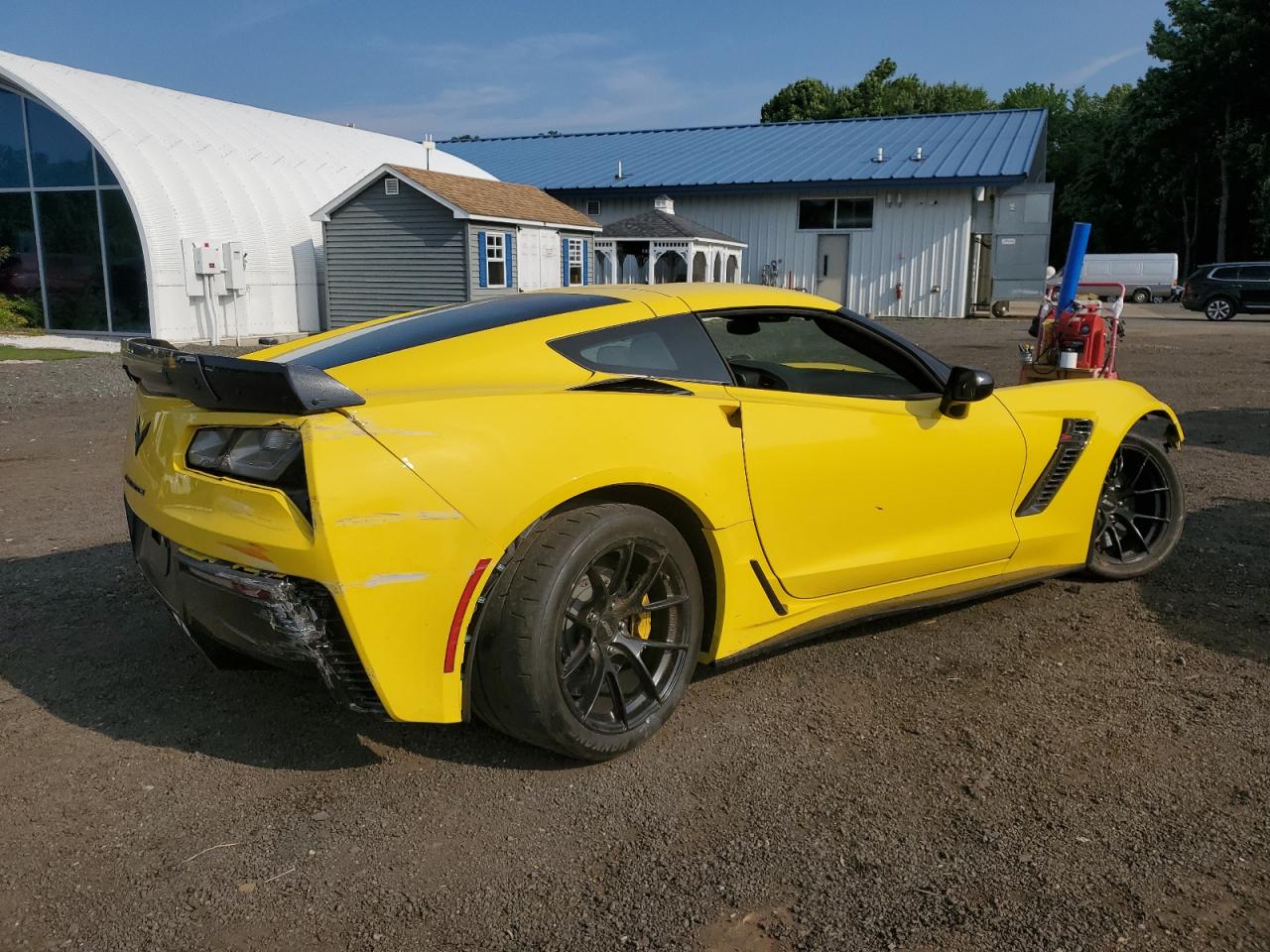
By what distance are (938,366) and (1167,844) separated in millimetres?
1960

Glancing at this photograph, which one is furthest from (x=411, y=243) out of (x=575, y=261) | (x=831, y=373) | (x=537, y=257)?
(x=831, y=373)

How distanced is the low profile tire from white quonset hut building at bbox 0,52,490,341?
783 inches

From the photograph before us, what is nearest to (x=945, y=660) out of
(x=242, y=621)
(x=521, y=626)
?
(x=521, y=626)

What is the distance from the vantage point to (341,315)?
24.8 metres

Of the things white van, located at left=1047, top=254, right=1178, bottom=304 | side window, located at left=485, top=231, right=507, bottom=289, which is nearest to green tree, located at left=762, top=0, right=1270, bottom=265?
white van, located at left=1047, top=254, right=1178, bottom=304

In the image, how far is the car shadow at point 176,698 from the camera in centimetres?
317

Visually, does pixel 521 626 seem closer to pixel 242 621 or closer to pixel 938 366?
pixel 242 621

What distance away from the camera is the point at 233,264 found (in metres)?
21.2

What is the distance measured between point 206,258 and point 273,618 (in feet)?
66.1

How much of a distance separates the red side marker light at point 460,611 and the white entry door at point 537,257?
2329 cm

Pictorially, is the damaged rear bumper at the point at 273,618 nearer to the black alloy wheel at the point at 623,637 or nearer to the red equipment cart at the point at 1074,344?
the black alloy wheel at the point at 623,637

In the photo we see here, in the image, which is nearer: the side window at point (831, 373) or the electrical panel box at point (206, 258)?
the side window at point (831, 373)

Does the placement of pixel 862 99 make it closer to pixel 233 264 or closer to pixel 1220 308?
pixel 1220 308

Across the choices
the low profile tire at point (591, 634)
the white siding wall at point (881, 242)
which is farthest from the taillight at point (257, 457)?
the white siding wall at point (881, 242)
